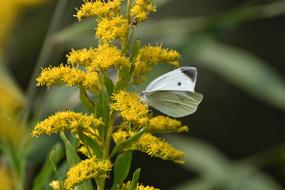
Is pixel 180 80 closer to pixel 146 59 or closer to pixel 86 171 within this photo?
pixel 146 59

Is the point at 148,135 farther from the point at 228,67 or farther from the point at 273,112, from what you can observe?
the point at 273,112

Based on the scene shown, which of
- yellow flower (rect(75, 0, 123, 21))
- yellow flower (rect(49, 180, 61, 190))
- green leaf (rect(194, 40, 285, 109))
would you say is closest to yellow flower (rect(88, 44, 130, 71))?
yellow flower (rect(75, 0, 123, 21))

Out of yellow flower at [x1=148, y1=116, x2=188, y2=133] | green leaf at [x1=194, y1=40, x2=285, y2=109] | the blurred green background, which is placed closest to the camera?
yellow flower at [x1=148, y1=116, x2=188, y2=133]

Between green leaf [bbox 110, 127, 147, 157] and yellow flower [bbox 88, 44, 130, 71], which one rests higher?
yellow flower [bbox 88, 44, 130, 71]

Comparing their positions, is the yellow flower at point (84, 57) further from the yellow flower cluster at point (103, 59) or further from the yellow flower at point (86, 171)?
the yellow flower at point (86, 171)

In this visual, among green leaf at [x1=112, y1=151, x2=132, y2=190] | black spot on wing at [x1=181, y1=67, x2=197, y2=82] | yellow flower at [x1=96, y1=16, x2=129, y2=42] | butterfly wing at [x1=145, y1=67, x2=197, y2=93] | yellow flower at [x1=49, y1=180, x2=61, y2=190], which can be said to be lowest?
yellow flower at [x1=49, y1=180, x2=61, y2=190]

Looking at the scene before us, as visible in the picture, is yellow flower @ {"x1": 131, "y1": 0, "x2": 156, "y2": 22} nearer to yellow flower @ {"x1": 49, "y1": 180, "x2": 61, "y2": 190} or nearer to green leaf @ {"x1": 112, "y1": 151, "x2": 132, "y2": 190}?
green leaf @ {"x1": 112, "y1": 151, "x2": 132, "y2": 190}
